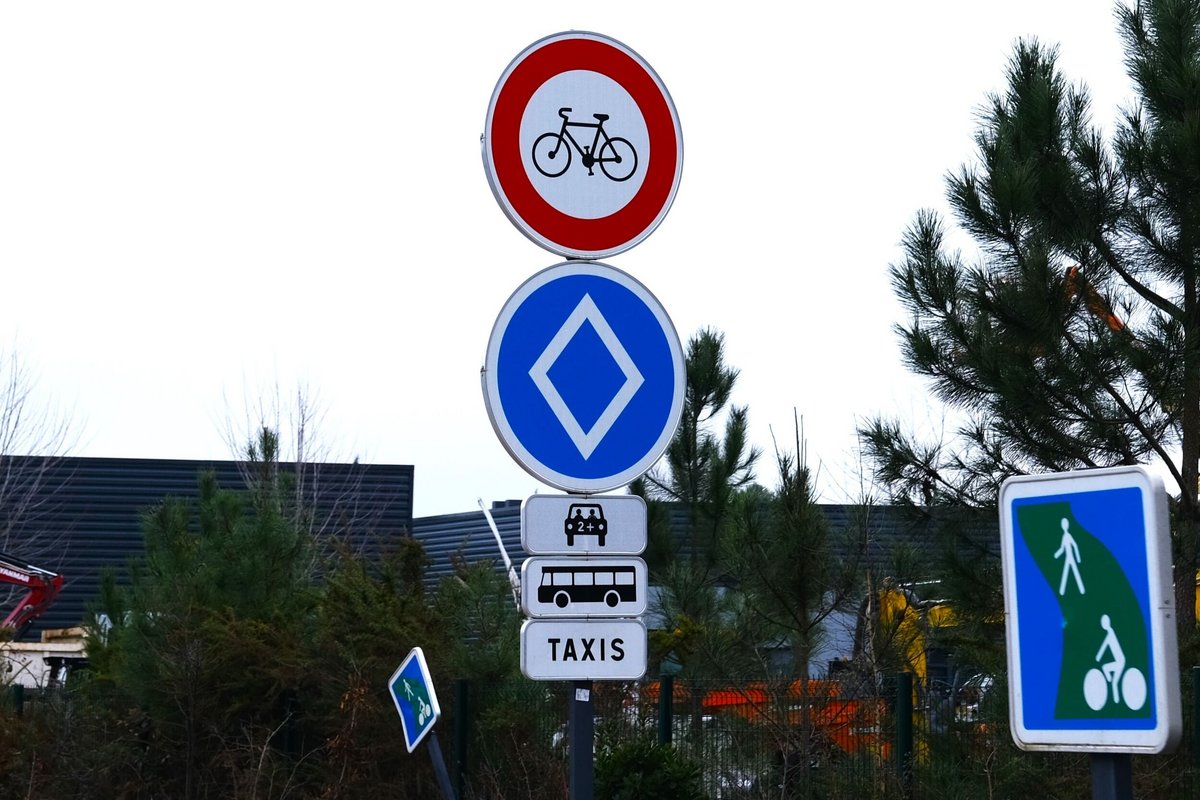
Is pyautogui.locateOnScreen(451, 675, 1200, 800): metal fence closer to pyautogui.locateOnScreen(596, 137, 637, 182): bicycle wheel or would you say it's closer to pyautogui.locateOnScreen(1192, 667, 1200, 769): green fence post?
pyautogui.locateOnScreen(1192, 667, 1200, 769): green fence post

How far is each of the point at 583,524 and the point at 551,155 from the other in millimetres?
1117

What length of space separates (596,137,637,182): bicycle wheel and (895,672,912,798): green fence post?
17.3 ft

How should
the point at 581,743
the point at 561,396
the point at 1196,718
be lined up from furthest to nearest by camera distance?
1. the point at 1196,718
2. the point at 561,396
3. the point at 581,743

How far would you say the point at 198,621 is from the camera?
44.0 ft

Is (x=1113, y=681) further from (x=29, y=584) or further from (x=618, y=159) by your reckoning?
(x=29, y=584)

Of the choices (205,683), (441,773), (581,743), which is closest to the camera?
(581,743)

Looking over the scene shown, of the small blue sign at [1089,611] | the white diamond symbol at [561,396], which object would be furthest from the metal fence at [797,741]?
the small blue sign at [1089,611]

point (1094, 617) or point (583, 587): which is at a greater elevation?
point (583, 587)

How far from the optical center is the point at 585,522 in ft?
13.2

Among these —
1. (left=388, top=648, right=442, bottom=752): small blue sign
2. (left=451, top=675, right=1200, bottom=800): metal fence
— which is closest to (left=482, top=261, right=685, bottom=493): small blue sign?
(left=388, top=648, right=442, bottom=752): small blue sign

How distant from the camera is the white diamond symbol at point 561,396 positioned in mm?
4117

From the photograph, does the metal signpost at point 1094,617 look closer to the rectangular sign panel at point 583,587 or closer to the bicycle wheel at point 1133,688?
the bicycle wheel at point 1133,688

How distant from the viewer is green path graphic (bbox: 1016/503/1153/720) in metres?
2.00

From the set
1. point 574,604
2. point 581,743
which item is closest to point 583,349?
point 574,604
